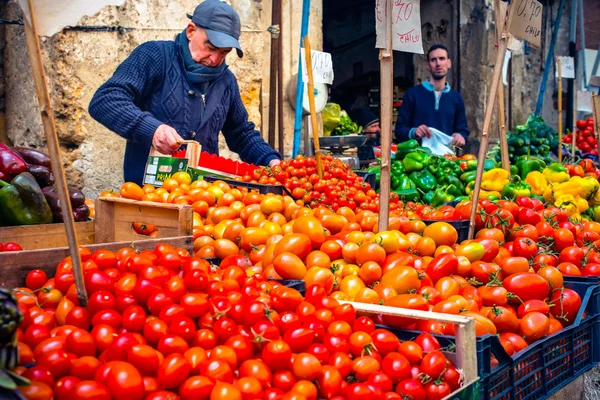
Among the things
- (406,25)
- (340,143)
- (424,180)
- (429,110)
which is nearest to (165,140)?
(406,25)

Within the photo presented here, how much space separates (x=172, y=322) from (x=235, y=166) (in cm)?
262

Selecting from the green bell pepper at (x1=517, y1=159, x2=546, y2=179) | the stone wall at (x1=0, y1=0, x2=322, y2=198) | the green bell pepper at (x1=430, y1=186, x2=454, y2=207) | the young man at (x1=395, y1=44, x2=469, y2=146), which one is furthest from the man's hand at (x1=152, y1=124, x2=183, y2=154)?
the young man at (x1=395, y1=44, x2=469, y2=146)

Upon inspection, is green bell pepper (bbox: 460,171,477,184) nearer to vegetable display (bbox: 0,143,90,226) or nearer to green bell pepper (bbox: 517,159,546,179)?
green bell pepper (bbox: 517,159,546,179)

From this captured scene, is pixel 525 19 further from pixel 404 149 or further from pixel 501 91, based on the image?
pixel 404 149

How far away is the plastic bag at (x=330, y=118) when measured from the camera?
316 inches

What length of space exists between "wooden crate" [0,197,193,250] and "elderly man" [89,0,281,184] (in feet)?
3.58

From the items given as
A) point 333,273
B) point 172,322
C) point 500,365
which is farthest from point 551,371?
point 172,322

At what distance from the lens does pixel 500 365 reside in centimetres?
209

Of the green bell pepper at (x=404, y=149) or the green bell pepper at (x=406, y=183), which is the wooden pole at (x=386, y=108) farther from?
the green bell pepper at (x=404, y=149)

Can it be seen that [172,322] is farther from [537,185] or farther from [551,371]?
[537,185]

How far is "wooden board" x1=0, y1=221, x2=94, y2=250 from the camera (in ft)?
9.13

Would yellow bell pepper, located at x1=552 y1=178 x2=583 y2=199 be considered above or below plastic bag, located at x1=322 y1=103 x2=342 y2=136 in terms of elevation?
below

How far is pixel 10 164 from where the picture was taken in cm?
305

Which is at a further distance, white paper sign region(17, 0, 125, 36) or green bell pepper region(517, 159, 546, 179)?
green bell pepper region(517, 159, 546, 179)
